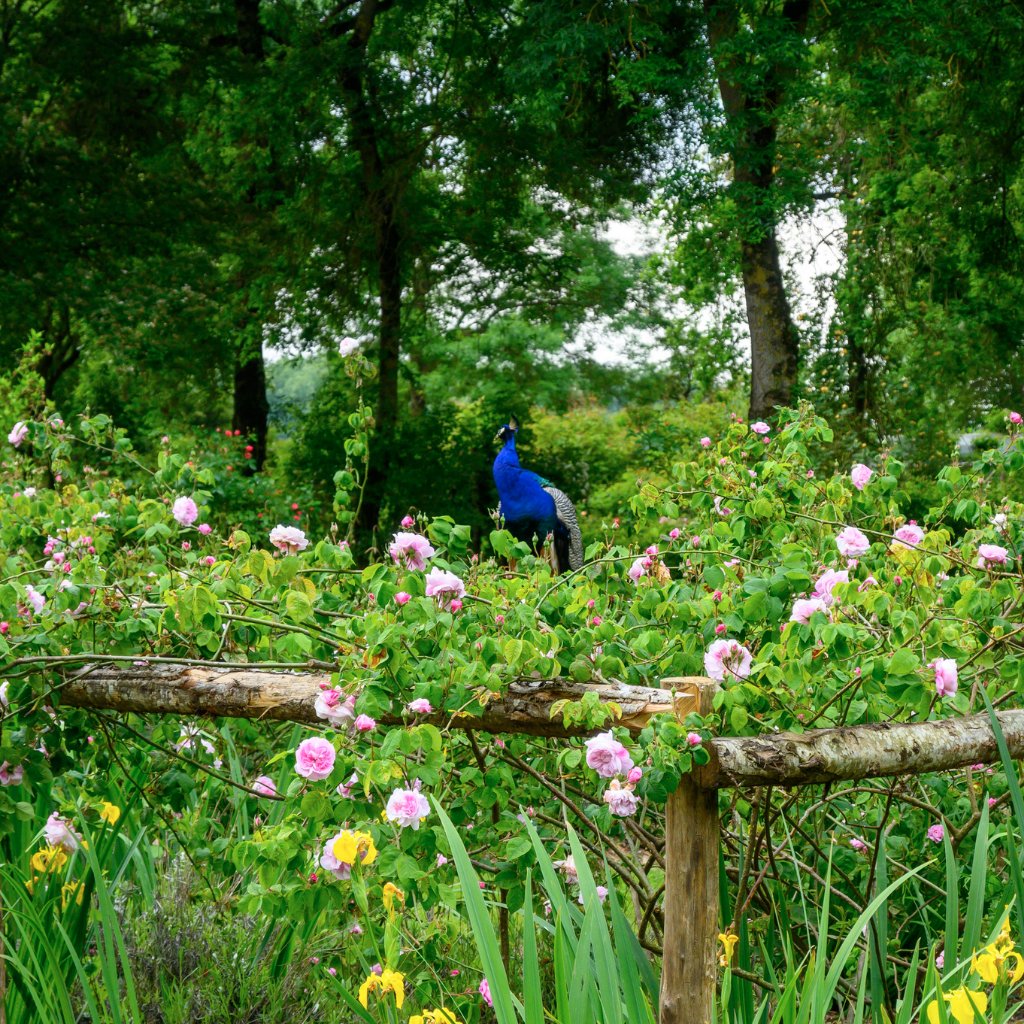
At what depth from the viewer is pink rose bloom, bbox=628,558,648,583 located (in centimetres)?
244

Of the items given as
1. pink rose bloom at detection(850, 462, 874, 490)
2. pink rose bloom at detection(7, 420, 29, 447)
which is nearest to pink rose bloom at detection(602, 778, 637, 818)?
pink rose bloom at detection(850, 462, 874, 490)

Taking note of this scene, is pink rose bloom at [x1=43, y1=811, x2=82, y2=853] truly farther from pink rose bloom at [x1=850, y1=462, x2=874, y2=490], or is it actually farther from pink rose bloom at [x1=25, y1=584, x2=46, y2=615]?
pink rose bloom at [x1=850, y1=462, x2=874, y2=490]

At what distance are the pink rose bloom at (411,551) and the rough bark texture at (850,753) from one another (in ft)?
1.99

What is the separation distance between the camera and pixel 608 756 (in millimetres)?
1427

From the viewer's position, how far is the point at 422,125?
407 inches

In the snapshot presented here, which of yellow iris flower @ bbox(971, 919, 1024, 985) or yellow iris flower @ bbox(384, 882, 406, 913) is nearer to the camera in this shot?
yellow iris flower @ bbox(971, 919, 1024, 985)

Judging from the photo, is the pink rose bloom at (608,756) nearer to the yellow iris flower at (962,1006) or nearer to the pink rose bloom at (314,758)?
the pink rose bloom at (314,758)

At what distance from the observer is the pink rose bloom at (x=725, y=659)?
168cm

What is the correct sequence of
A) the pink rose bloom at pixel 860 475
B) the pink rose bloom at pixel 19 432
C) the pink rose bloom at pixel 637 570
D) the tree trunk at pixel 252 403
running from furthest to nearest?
the tree trunk at pixel 252 403 → the pink rose bloom at pixel 19 432 → the pink rose bloom at pixel 860 475 → the pink rose bloom at pixel 637 570

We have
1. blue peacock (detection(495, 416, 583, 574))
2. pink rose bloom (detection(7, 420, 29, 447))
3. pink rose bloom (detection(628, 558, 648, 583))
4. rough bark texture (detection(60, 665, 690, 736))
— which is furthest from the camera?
blue peacock (detection(495, 416, 583, 574))

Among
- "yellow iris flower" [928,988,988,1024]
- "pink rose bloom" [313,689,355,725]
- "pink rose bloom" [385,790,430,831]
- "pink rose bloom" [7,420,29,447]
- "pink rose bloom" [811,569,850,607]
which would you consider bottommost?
"yellow iris flower" [928,988,988,1024]

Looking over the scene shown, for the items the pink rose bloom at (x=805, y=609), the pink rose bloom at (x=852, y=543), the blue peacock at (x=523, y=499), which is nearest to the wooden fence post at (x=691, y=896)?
the pink rose bloom at (x=805, y=609)

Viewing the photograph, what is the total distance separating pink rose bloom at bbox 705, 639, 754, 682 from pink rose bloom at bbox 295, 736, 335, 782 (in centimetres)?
65

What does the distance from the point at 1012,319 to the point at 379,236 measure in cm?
637
